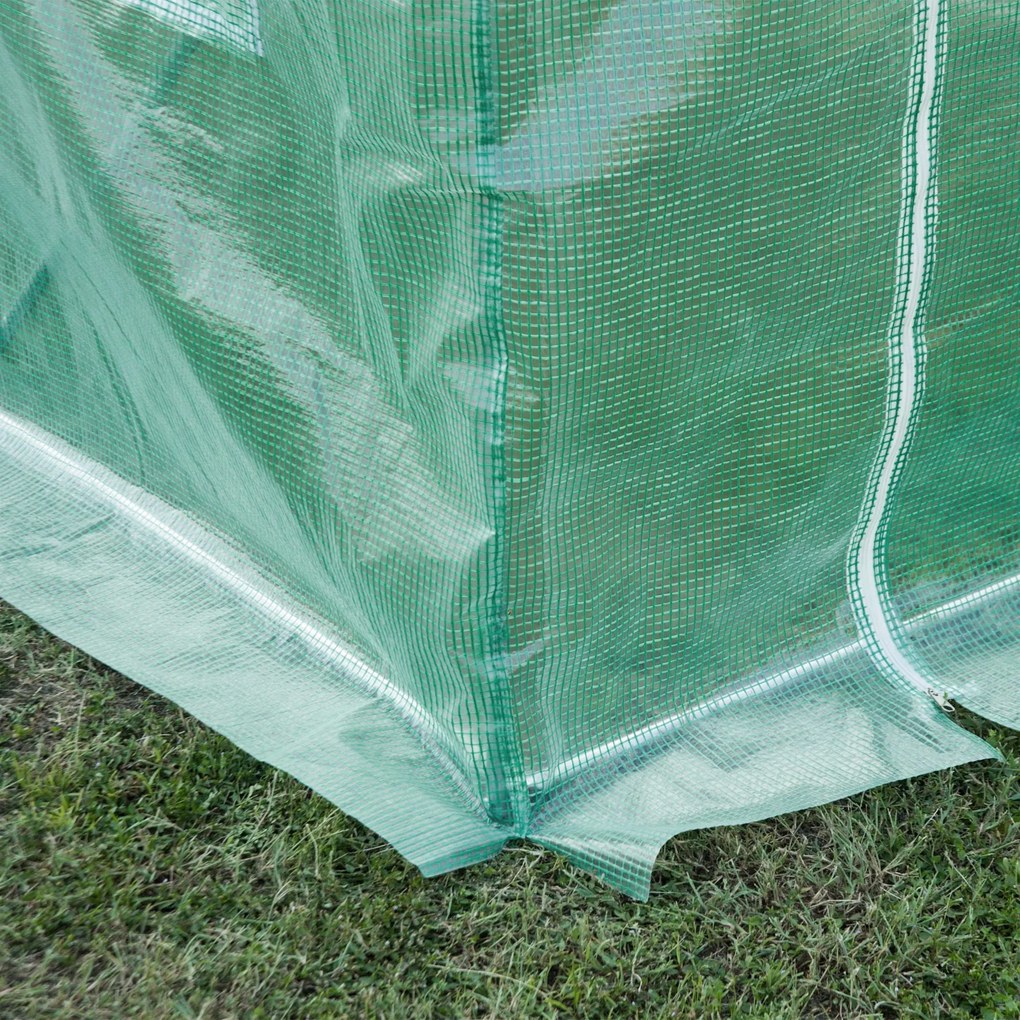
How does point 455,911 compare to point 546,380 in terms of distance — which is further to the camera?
point 455,911

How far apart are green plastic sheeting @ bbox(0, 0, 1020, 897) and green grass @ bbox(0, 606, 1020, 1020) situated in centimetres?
8

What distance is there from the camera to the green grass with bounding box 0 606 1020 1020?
2.04m

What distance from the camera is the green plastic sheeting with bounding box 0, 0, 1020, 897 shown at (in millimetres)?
1835

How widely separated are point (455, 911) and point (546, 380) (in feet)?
3.07

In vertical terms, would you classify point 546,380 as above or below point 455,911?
above

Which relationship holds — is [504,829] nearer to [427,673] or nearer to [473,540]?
[427,673]

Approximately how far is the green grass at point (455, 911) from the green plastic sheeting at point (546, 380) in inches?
3.1

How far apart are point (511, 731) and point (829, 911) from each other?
0.63 m

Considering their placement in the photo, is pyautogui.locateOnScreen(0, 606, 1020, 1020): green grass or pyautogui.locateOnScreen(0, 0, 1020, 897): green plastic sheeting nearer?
pyautogui.locateOnScreen(0, 0, 1020, 897): green plastic sheeting

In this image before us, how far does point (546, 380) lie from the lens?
1.92 metres

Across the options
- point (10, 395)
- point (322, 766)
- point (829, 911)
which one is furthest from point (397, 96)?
point (10, 395)

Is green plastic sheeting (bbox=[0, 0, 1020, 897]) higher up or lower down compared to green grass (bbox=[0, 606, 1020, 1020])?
higher up

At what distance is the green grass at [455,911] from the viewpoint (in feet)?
6.69

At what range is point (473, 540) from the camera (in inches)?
80.7
